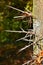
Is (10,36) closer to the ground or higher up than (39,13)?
closer to the ground

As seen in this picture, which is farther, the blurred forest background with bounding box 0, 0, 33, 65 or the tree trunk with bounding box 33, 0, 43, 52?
the blurred forest background with bounding box 0, 0, 33, 65

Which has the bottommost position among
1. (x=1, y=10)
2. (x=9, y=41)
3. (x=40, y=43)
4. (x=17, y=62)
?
(x=17, y=62)

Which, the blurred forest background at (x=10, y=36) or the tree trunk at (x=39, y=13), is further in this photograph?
the blurred forest background at (x=10, y=36)

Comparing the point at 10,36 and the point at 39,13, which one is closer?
the point at 39,13

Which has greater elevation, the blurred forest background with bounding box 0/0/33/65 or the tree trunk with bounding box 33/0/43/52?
the tree trunk with bounding box 33/0/43/52

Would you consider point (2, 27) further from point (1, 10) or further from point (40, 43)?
point (40, 43)

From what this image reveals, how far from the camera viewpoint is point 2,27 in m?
6.04

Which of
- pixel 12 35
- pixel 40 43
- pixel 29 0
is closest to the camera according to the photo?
pixel 40 43

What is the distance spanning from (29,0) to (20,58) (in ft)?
4.83

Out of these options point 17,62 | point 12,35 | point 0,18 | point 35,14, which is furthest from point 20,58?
point 35,14

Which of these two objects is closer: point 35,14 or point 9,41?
point 35,14

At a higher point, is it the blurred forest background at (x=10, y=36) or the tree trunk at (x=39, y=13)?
the tree trunk at (x=39, y=13)

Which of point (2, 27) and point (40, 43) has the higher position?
point (40, 43)

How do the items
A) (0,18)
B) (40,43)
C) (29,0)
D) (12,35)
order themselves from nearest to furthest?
(40,43) < (29,0) < (0,18) < (12,35)
